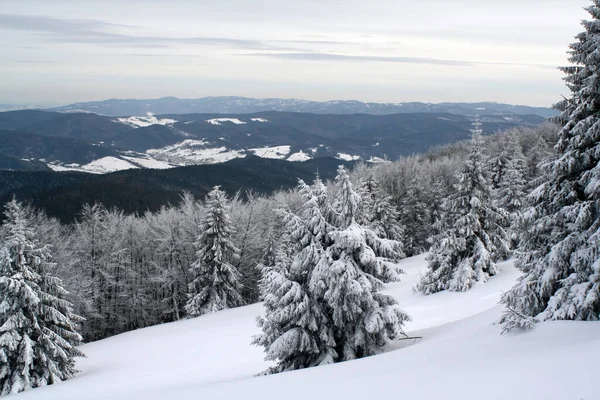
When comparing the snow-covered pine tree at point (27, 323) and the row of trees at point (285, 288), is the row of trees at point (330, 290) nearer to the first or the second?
the row of trees at point (285, 288)

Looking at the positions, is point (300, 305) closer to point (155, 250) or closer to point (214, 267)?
point (214, 267)

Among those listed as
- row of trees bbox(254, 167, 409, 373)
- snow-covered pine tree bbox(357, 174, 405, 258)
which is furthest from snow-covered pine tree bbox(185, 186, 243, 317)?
row of trees bbox(254, 167, 409, 373)

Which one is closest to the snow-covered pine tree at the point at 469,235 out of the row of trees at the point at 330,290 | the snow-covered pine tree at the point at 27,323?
the row of trees at the point at 330,290

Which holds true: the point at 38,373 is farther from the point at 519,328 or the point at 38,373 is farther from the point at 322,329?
the point at 519,328

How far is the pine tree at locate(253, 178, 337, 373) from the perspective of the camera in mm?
10648

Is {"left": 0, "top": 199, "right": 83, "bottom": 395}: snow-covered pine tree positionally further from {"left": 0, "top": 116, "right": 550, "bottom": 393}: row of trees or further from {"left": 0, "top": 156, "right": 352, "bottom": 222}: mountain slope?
{"left": 0, "top": 156, "right": 352, "bottom": 222}: mountain slope

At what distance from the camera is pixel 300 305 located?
34.7 feet

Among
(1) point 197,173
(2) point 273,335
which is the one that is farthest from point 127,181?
(2) point 273,335

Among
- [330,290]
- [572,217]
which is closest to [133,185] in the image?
[330,290]

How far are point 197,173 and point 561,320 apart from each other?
15481cm

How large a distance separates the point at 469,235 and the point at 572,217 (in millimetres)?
14270

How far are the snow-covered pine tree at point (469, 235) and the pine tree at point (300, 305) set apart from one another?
13.3m

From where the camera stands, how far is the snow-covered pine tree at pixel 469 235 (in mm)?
22109

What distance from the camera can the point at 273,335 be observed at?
11.5m
